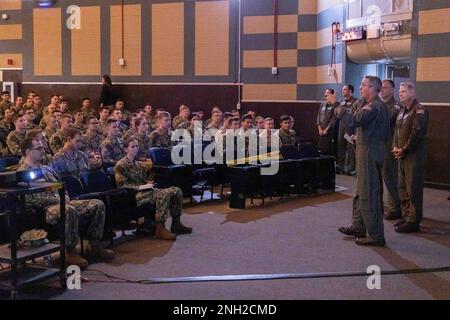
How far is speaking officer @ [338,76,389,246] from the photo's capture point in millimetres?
5555

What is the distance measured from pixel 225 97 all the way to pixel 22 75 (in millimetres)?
5692

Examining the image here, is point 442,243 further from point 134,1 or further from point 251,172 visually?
point 134,1

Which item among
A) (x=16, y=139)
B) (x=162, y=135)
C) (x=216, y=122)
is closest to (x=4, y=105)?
(x=16, y=139)

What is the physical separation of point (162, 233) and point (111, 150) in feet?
7.03

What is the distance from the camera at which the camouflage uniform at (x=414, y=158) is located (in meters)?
6.31

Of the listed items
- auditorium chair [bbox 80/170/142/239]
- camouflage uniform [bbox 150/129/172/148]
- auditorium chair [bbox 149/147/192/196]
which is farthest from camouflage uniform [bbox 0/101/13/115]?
auditorium chair [bbox 80/170/142/239]

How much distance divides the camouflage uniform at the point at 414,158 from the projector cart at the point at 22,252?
3.80 metres

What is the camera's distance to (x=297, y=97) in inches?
497

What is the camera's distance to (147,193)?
19.6ft

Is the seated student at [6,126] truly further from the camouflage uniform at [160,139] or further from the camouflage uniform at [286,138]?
the camouflage uniform at [286,138]

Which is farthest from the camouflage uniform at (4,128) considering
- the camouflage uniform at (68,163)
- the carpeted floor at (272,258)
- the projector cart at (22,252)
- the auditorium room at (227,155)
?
the projector cart at (22,252)

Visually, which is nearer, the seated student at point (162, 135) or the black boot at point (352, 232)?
the black boot at point (352, 232)
